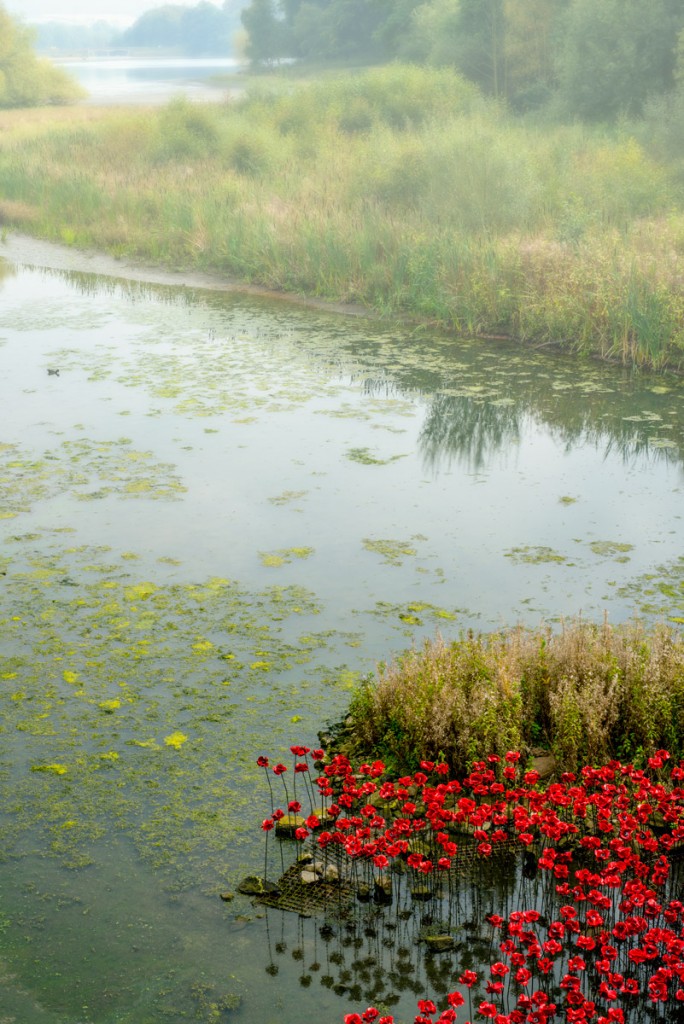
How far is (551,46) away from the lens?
2566 cm

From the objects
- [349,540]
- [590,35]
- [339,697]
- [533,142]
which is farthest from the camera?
[590,35]

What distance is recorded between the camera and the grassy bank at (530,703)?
457 cm

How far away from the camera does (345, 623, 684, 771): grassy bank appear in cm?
457

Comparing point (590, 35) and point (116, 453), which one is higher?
point (590, 35)

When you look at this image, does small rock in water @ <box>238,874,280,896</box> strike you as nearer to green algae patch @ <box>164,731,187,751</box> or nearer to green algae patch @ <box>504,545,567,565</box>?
green algae patch @ <box>164,731,187,751</box>

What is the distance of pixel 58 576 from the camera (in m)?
6.35

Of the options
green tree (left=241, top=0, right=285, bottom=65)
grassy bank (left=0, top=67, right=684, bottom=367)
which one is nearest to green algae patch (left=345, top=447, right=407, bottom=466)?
grassy bank (left=0, top=67, right=684, bottom=367)

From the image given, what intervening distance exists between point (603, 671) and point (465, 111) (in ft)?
67.3

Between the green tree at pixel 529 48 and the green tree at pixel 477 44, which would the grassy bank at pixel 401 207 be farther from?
the green tree at pixel 477 44

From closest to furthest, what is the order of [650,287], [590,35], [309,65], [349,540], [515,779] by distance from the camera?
[515,779]
[349,540]
[650,287]
[590,35]
[309,65]

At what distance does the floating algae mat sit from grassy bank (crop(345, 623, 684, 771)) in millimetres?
368

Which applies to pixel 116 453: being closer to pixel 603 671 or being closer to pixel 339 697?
pixel 339 697

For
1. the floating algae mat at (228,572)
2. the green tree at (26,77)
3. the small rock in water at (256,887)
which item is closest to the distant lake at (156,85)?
the green tree at (26,77)

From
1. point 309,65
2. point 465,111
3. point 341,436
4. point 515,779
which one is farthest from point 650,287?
point 309,65
